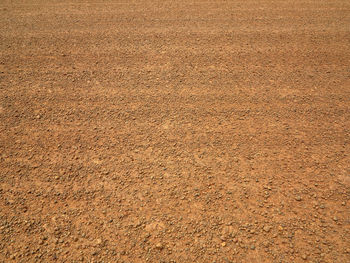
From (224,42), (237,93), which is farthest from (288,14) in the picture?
(237,93)

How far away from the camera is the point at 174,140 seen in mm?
3590

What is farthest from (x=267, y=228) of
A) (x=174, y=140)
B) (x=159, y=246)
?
(x=174, y=140)

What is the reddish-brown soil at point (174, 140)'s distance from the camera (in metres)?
2.68

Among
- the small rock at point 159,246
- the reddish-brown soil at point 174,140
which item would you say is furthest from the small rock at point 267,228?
the small rock at point 159,246

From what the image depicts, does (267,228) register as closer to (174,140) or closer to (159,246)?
(159,246)

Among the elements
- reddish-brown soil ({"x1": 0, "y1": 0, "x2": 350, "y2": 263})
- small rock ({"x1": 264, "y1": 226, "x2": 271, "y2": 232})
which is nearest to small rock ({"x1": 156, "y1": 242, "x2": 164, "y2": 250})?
reddish-brown soil ({"x1": 0, "y1": 0, "x2": 350, "y2": 263})

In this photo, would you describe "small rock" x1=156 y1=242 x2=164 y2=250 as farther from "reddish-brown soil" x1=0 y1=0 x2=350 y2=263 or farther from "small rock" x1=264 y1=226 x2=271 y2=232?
"small rock" x1=264 y1=226 x2=271 y2=232

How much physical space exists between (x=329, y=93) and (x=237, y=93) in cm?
143

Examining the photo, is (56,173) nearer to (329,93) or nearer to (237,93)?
(237,93)

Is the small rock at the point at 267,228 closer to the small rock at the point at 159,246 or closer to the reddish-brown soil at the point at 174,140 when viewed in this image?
the reddish-brown soil at the point at 174,140

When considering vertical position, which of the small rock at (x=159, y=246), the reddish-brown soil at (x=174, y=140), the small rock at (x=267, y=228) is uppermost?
the reddish-brown soil at (x=174, y=140)

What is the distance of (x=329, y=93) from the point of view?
428 cm

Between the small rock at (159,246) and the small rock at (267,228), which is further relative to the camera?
the small rock at (267,228)

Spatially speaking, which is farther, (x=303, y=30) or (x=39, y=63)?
(x=303, y=30)
